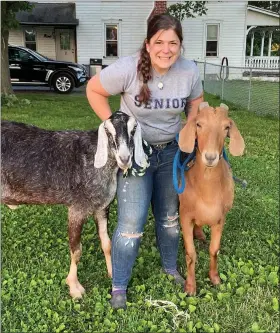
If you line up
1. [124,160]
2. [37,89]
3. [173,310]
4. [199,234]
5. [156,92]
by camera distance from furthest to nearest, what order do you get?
1. [37,89]
2. [199,234]
3. [173,310]
4. [156,92]
5. [124,160]

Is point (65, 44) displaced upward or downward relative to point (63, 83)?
upward

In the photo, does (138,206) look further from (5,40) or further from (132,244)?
(5,40)

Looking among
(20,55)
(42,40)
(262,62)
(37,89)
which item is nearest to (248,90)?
(20,55)

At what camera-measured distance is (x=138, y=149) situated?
10.4 ft

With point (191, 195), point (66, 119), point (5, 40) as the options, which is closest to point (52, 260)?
point (191, 195)

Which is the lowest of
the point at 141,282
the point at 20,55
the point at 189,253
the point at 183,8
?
the point at 141,282

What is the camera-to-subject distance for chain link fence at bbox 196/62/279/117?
44.5ft

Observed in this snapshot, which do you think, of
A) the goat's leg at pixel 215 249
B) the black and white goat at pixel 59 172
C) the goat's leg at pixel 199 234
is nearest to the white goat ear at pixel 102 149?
the black and white goat at pixel 59 172

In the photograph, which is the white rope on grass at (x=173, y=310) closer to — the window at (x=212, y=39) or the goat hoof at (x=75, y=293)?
the goat hoof at (x=75, y=293)

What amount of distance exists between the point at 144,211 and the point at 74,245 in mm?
668

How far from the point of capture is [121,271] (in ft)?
11.5

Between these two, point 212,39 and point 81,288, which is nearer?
Result: point 81,288

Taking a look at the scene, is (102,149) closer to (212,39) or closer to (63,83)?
(63,83)

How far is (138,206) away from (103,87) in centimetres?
95
